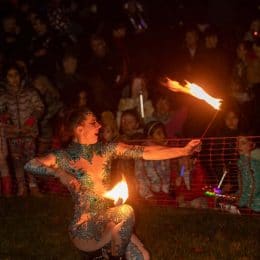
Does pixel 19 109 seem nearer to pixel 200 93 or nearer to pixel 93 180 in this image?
pixel 93 180

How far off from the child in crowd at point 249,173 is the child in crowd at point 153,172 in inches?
51.8

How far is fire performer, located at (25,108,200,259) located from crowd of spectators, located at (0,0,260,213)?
3.94 meters

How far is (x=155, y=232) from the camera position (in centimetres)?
793

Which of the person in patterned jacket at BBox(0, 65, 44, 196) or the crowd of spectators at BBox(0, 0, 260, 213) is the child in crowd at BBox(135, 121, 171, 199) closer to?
the crowd of spectators at BBox(0, 0, 260, 213)

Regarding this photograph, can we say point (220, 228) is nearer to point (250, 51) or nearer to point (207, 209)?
point (207, 209)

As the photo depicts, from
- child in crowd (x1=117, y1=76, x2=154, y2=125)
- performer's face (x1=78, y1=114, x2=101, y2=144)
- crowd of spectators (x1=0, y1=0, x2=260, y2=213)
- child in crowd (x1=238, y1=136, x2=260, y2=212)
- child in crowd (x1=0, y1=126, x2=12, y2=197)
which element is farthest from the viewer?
child in crowd (x1=117, y1=76, x2=154, y2=125)

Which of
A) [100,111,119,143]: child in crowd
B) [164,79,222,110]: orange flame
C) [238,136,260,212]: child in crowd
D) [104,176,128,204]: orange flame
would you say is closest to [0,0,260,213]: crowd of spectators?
[100,111,119,143]: child in crowd

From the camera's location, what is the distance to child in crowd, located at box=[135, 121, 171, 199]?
32.2 ft

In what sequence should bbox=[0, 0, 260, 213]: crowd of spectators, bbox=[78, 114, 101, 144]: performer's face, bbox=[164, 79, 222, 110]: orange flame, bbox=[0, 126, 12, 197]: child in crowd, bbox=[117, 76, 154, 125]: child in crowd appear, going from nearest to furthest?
bbox=[164, 79, 222, 110]: orange flame < bbox=[78, 114, 101, 144]: performer's face < bbox=[0, 0, 260, 213]: crowd of spectators < bbox=[0, 126, 12, 197]: child in crowd < bbox=[117, 76, 154, 125]: child in crowd

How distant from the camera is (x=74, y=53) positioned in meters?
10.8

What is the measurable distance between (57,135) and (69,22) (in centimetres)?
230

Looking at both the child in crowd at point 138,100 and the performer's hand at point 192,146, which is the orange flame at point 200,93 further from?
the child in crowd at point 138,100

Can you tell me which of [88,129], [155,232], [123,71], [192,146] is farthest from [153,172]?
[192,146]

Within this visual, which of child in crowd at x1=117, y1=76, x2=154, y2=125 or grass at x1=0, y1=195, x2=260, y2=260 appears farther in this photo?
child in crowd at x1=117, y1=76, x2=154, y2=125
